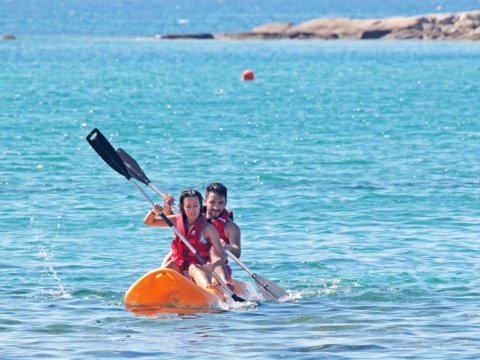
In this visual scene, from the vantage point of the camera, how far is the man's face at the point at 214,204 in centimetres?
1398

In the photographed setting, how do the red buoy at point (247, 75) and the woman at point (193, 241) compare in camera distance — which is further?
the red buoy at point (247, 75)

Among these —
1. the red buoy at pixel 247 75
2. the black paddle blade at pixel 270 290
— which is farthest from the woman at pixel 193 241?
the red buoy at pixel 247 75

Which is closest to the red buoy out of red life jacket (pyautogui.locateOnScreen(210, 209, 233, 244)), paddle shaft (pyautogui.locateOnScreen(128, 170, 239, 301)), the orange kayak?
red life jacket (pyautogui.locateOnScreen(210, 209, 233, 244))

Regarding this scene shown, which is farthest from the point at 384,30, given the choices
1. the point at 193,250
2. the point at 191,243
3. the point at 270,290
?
the point at 193,250

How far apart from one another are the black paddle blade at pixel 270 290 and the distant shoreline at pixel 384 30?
249ft

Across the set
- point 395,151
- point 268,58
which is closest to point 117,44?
point 268,58

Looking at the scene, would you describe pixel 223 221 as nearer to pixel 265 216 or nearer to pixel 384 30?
pixel 265 216

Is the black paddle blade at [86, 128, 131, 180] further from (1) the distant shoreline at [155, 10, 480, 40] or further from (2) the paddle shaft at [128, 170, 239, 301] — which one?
(1) the distant shoreline at [155, 10, 480, 40]

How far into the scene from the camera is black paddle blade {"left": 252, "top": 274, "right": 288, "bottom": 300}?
14.1 meters

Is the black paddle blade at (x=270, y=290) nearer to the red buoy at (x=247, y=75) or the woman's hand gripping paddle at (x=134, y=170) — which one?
the woman's hand gripping paddle at (x=134, y=170)

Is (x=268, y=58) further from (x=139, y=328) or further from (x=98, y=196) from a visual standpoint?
(x=139, y=328)

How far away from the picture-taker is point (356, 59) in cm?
7212

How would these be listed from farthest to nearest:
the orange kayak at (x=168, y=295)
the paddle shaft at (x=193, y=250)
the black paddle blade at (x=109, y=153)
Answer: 1. the black paddle blade at (x=109, y=153)
2. the paddle shaft at (x=193, y=250)
3. the orange kayak at (x=168, y=295)

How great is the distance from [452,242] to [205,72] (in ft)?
148
